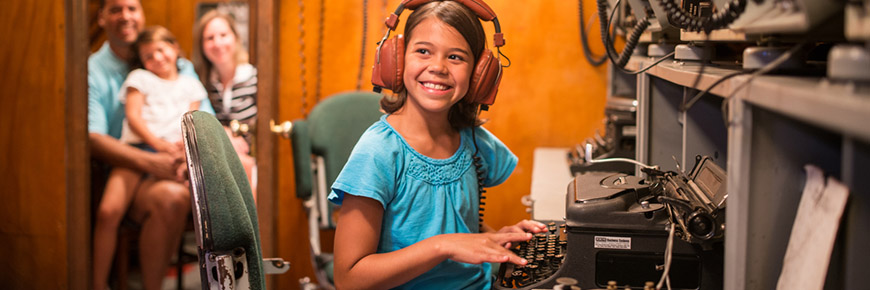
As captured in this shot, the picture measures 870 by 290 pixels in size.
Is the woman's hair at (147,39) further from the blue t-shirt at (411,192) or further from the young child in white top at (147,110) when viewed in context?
the blue t-shirt at (411,192)

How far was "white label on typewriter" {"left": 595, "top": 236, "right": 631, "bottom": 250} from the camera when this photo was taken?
1.15 meters

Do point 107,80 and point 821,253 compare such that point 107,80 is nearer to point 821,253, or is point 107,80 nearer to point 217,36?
point 217,36

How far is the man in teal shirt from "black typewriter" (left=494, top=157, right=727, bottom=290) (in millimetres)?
2220

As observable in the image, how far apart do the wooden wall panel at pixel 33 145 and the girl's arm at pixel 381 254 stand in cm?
197

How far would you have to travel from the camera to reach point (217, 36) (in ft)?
10.5

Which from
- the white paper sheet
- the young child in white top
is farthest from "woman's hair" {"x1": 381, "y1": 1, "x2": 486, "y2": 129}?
the young child in white top

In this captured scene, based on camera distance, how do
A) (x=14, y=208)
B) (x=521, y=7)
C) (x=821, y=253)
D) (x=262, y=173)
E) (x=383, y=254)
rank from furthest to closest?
(x=14, y=208) → (x=262, y=173) → (x=521, y=7) → (x=383, y=254) → (x=821, y=253)

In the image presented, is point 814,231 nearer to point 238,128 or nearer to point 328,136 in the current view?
point 328,136

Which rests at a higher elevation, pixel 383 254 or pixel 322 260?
pixel 383 254

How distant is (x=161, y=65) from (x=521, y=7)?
1.63m

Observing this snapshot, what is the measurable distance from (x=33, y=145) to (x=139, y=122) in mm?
400

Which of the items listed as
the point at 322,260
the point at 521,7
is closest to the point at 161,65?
the point at 322,260

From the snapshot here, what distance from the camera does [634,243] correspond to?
1150 millimetres

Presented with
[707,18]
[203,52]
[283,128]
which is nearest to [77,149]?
[203,52]
